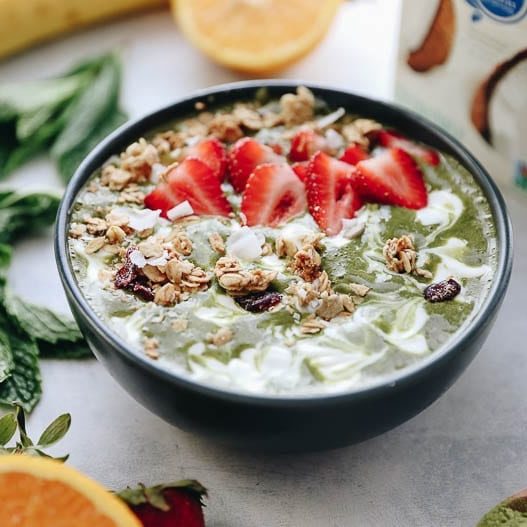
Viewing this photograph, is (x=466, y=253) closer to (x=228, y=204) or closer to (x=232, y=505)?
(x=228, y=204)

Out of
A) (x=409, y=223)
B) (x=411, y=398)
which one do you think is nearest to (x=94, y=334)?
(x=411, y=398)

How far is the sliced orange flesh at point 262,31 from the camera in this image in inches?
93.9

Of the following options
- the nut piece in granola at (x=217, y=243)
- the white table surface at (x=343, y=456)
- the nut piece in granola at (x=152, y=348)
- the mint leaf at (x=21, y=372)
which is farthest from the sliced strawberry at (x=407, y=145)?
the mint leaf at (x=21, y=372)

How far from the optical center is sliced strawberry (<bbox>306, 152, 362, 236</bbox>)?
5.68ft

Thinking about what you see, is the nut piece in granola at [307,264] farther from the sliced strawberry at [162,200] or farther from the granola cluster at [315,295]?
the sliced strawberry at [162,200]

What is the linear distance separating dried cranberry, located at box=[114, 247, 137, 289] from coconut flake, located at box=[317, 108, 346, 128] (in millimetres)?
563

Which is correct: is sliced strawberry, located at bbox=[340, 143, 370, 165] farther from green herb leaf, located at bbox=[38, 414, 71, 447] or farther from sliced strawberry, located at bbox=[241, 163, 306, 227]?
green herb leaf, located at bbox=[38, 414, 71, 447]

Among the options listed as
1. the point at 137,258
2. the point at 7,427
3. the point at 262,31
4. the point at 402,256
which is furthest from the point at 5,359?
the point at 262,31

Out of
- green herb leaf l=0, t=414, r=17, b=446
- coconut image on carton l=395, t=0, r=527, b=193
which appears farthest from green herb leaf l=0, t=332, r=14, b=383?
coconut image on carton l=395, t=0, r=527, b=193

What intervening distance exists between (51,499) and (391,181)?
870 millimetres

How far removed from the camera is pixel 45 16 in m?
2.57

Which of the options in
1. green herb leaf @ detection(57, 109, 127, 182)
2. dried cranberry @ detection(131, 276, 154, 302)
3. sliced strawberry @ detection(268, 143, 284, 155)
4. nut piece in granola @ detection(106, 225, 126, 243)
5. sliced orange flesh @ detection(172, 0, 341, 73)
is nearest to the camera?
dried cranberry @ detection(131, 276, 154, 302)

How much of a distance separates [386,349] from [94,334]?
0.48 m

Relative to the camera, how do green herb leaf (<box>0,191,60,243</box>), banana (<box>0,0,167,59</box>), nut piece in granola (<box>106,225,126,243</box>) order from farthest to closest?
banana (<box>0,0,167,59</box>) < green herb leaf (<box>0,191,60,243</box>) < nut piece in granola (<box>106,225,126,243</box>)
